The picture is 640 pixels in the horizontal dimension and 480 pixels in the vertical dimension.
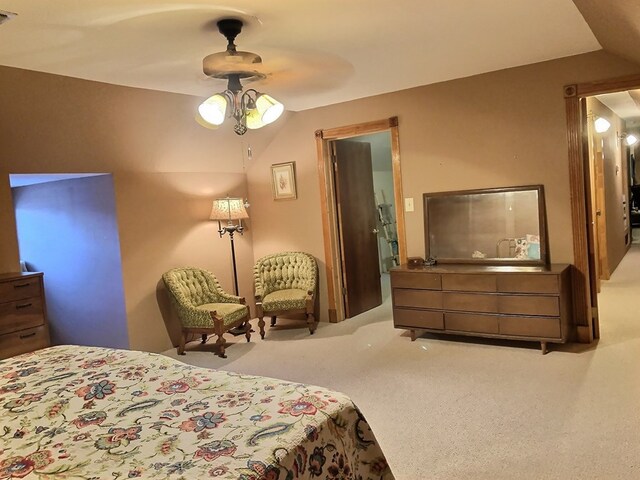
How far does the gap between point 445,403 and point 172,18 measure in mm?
2747

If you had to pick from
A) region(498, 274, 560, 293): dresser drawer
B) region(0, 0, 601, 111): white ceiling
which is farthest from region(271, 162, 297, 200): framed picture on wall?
region(498, 274, 560, 293): dresser drawer

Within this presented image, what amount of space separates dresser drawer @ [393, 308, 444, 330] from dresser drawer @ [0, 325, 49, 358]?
2878 mm

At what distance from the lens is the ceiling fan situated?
2.88m

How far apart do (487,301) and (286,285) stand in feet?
7.53

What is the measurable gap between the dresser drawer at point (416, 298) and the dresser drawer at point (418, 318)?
2.2 inches

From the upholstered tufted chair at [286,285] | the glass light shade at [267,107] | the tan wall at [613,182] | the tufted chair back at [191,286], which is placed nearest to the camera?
the glass light shade at [267,107]

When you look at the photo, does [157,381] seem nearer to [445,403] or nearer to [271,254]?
[445,403]

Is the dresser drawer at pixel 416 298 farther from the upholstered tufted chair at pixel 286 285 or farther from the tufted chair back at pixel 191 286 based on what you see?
the tufted chair back at pixel 191 286

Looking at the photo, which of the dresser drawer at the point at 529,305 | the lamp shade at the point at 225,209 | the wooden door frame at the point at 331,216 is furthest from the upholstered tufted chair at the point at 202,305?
the dresser drawer at the point at 529,305

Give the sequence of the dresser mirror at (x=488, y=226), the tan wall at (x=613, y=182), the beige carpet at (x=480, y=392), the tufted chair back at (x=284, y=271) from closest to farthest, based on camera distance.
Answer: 1. the beige carpet at (x=480, y=392)
2. the dresser mirror at (x=488, y=226)
3. the tufted chair back at (x=284, y=271)
4. the tan wall at (x=613, y=182)

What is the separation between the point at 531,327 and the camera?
4.04 meters

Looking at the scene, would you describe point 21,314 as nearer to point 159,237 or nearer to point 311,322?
point 159,237

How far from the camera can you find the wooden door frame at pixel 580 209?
410 centimetres

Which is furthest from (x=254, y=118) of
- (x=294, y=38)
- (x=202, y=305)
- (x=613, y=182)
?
(x=613, y=182)
